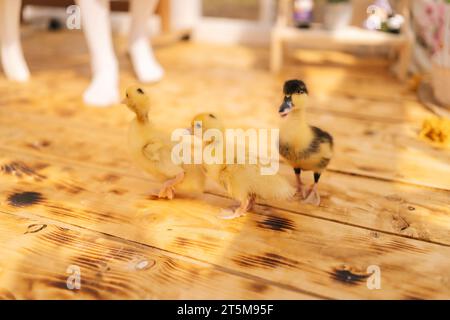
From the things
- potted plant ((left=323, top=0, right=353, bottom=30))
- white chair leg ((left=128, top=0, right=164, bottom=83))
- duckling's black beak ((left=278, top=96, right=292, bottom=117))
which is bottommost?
duckling's black beak ((left=278, top=96, right=292, bottom=117))

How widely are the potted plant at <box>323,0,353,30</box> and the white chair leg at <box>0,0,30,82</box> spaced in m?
1.35

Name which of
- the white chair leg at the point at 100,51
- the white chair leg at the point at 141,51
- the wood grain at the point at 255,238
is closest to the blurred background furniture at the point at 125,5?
the white chair leg at the point at 141,51

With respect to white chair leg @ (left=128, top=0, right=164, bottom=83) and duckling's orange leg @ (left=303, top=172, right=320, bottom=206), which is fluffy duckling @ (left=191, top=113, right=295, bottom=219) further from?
white chair leg @ (left=128, top=0, right=164, bottom=83)

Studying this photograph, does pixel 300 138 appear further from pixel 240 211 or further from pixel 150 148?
pixel 150 148

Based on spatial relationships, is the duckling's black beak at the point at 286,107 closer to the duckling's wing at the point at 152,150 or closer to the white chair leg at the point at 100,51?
the duckling's wing at the point at 152,150

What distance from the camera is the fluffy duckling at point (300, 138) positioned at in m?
0.93

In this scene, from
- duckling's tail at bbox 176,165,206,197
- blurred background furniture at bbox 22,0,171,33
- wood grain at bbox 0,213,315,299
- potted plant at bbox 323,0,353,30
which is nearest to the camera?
wood grain at bbox 0,213,315,299

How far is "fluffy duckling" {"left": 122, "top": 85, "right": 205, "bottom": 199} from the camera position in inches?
38.9

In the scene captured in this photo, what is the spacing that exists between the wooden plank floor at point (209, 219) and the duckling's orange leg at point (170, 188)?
25 millimetres

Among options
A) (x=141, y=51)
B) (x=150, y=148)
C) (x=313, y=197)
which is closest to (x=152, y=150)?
(x=150, y=148)

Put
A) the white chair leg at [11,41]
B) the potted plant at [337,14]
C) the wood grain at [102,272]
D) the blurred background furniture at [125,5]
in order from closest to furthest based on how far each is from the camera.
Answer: the wood grain at [102,272]
the white chair leg at [11,41]
the potted plant at [337,14]
the blurred background furniture at [125,5]

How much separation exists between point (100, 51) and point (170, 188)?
89 centimetres

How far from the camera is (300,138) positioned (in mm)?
958

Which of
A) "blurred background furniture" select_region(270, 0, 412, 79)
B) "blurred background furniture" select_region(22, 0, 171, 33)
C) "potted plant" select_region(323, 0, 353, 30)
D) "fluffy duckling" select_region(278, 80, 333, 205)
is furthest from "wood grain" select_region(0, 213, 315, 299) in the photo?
"blurred background furniture" select_region(22, 0, 171, 33)
